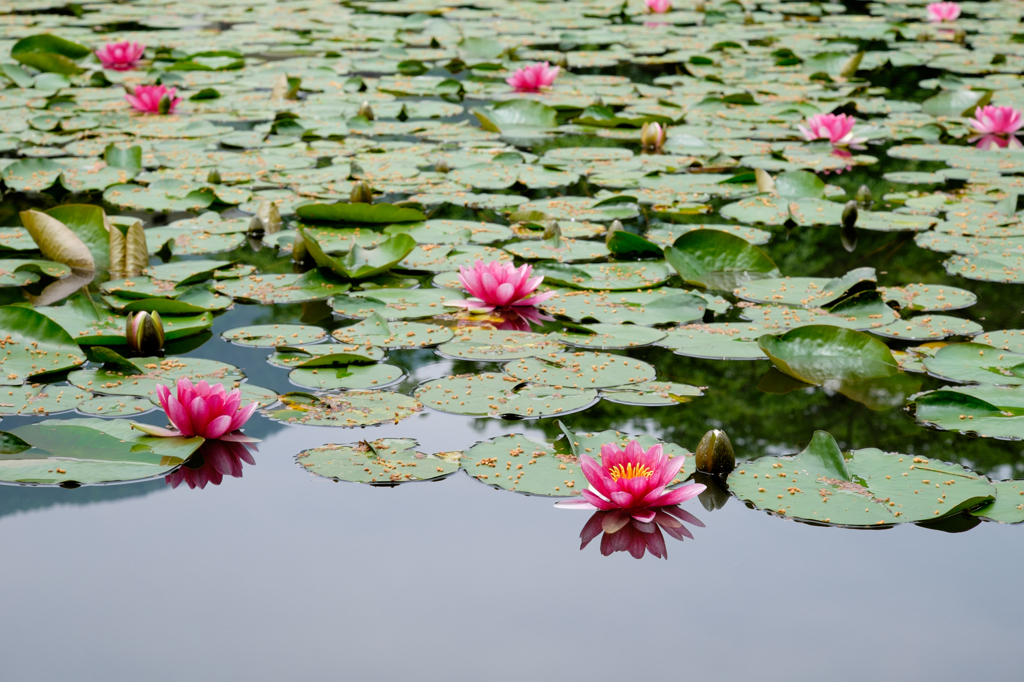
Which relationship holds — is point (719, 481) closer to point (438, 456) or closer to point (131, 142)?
point (438, 456)


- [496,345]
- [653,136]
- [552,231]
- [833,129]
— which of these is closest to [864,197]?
[833,129]

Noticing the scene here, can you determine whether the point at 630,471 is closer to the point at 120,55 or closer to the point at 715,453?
the point at 715,453

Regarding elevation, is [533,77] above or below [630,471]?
above

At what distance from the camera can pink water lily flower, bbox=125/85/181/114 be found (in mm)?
5551

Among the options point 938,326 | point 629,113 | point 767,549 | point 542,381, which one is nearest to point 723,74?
point 629,113

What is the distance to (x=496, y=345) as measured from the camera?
269 centimetres

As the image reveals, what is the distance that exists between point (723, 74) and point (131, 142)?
3968mm

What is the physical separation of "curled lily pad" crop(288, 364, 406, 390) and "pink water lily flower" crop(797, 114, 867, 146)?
129 inches

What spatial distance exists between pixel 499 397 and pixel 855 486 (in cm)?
82

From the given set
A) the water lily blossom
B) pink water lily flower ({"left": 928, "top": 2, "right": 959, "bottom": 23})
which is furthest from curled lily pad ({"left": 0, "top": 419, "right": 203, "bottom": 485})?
pink water lily flower ({"left": 928, "top": 2, "right": 959, "bottom": 23})

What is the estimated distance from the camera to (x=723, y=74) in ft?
22.6

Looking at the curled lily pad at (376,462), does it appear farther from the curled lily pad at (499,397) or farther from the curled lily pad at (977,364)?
the curled lily pad at (977,364)

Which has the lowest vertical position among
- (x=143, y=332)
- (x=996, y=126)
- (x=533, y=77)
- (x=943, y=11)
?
(x=143, y=332)

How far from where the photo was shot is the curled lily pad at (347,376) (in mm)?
2439
